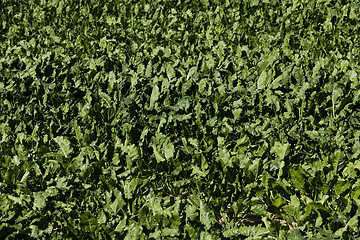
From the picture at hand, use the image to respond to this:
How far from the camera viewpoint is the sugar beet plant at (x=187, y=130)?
127 inches

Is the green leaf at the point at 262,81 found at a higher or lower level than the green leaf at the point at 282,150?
higher

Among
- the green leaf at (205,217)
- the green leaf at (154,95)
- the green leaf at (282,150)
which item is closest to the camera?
the green leaf at (205,217)

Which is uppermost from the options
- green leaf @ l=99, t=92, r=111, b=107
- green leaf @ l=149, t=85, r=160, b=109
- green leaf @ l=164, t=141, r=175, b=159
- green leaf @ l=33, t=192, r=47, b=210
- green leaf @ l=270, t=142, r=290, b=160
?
green leaf @ l=270, t=142, r=290, b=160

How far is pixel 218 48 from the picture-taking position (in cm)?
573

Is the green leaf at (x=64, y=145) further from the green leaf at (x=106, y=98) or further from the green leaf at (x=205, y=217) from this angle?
the green leaf at (x=205, y=217)

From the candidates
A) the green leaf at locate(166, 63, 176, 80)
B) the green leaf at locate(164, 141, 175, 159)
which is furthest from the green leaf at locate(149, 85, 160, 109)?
the green leaf at locate(164, 141, 175, 159)

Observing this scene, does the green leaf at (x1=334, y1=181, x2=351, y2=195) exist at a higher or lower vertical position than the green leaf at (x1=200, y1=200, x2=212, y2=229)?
higher

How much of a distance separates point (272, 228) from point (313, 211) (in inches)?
12.9

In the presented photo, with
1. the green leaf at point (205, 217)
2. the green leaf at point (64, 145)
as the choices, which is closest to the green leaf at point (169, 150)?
the green leaf at point (205, 217)

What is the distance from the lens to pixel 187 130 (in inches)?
165

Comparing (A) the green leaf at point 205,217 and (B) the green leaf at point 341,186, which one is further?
(B) the green leaf at point 341,186

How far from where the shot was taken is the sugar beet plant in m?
3.23

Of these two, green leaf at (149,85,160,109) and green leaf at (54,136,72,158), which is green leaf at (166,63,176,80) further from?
green leaf at (54,136,72,158)

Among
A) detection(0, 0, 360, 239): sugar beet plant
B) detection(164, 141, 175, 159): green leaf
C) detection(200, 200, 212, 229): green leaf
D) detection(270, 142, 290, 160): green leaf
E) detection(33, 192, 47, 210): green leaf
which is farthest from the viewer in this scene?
detection(164, 141, 175, 159): green leaf
